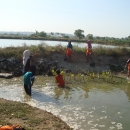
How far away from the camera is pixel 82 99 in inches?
370

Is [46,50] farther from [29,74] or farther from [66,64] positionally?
[29,74]

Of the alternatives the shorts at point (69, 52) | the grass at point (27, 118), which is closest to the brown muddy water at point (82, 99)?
the grass at point (27, 118)

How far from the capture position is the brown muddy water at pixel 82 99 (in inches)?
277

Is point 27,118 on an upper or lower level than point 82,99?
upper

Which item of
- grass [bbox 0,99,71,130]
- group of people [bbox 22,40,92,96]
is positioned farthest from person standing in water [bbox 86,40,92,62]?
grass [bbox 0,99,71,130]

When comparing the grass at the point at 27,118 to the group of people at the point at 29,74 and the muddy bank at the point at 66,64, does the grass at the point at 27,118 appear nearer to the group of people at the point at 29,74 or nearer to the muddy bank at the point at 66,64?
the group of people at the point at 29,74

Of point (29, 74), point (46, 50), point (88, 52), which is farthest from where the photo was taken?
point (46, 50)

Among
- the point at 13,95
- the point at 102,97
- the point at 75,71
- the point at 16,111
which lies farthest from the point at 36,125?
the point at 75,71

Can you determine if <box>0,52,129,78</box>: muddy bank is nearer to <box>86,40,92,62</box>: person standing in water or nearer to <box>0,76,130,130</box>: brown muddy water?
<box>86,40,92,62</box>: person standing in water

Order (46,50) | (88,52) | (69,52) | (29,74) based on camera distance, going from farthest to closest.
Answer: (46,50) < (88,52) < (69,52) < (29,74)

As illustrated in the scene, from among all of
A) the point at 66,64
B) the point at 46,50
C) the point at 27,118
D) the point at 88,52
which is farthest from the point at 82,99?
the point at 46,50

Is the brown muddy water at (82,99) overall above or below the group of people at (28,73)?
below

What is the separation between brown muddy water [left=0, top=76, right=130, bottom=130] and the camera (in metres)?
7.04

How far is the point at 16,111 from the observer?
7.07 m
